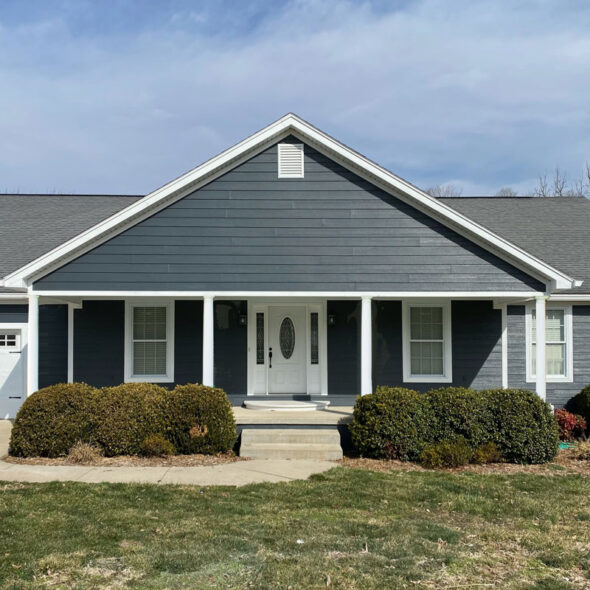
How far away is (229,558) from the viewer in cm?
551

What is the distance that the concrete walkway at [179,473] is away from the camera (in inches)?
342

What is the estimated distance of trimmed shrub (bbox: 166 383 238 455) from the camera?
10391mm

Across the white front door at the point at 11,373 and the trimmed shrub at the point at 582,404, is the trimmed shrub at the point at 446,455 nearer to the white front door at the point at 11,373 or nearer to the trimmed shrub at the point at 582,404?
the trimmed shrub at the point at 582,404

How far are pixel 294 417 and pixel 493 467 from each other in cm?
352

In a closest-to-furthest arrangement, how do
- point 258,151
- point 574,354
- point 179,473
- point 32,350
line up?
point 179,473 → point 32,350 → point 258,151 → point 574,354

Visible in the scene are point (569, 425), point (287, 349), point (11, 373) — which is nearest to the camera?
point (569, 425)

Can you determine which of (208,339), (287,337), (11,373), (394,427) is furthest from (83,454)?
(11,373)

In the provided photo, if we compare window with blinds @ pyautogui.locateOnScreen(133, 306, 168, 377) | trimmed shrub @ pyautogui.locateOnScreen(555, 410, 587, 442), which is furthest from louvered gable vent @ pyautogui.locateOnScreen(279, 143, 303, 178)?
trimmed shrub @ pyautogui.locateOnScreen(555, 410, 587, 442)

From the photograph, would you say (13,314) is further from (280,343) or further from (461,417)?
(461,417)

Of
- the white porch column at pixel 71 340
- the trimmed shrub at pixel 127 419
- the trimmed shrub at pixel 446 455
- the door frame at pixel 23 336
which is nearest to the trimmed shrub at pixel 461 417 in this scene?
the trimmed shrub at pixel 446 455

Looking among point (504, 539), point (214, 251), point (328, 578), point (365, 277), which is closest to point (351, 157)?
point (365, 277)

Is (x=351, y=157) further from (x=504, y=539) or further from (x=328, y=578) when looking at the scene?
(x=328, y=578)

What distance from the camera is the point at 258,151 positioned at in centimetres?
1188

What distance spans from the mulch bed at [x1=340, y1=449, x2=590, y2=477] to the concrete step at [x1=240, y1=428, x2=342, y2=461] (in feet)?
1.24
